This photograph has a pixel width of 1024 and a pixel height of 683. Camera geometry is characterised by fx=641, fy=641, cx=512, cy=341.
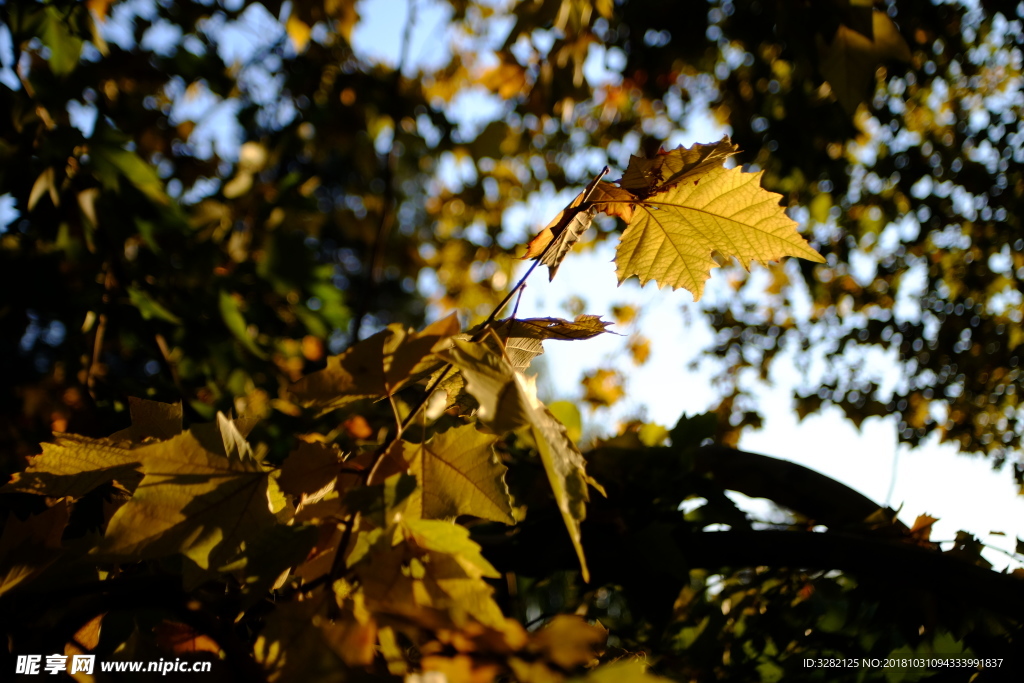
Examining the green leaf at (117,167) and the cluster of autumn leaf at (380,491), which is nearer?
the cluster of autumn leaf at (380,491)

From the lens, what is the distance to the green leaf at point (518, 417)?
505 mm

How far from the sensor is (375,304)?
16.3 metres

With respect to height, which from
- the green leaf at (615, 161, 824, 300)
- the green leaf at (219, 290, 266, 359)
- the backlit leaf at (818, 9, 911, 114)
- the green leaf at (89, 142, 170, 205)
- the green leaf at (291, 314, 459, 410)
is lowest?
the green leaf at (291, 314, 459, 410)

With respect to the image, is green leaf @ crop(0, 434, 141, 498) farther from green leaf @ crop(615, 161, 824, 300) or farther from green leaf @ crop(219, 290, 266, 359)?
green leaf @ crop(219, 290, 266, 359)

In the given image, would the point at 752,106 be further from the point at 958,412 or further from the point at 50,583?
the point at 50,583

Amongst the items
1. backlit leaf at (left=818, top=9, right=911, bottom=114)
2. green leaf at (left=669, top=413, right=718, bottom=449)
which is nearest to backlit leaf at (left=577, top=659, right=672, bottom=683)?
green leaf at (left=669, top=413, right=718, bottom=449)

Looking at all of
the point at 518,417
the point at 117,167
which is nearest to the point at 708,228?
the point at 518,417

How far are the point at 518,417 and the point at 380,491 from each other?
0.14m

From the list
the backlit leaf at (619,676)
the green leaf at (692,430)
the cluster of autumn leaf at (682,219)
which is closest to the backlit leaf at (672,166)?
the cluster of autumn leaf at (682,219)

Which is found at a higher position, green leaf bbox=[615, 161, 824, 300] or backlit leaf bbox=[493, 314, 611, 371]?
green leaf bbox=[615, 161, 824, 300]

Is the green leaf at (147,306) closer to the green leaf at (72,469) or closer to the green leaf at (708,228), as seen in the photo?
the green leaf at (72,469)

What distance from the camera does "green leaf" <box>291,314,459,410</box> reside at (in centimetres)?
56

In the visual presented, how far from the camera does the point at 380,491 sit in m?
0.55

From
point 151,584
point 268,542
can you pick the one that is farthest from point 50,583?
point 268,542
